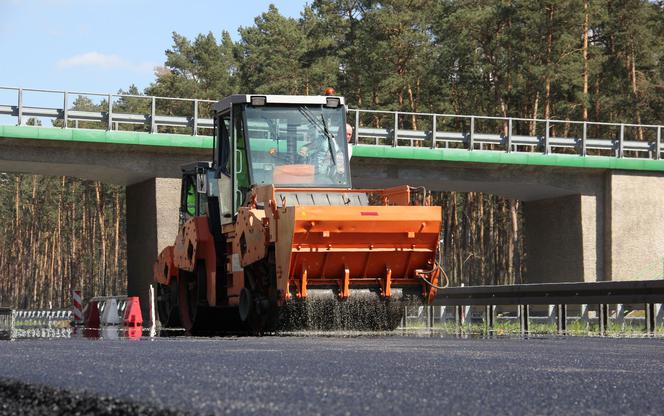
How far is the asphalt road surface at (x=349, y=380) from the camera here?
448 cm

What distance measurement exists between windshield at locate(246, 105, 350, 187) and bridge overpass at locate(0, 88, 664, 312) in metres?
18.0

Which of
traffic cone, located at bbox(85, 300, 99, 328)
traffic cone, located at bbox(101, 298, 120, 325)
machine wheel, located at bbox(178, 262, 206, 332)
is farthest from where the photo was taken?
traffic cone, located at bbox(85, 300, 99, 328)

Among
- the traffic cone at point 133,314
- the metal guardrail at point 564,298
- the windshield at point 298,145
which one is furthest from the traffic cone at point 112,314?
the windshield at point 298,145

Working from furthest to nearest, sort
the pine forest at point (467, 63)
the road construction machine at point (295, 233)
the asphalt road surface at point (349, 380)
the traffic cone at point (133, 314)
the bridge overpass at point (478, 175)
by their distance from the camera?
the pine forest at point (467, 63)
the bridge overpass at point (478, 175)
the traffic cone at point (133, 314)
the road construction machine at point (295, 233)
the asphalt road surface at point (349, 380)

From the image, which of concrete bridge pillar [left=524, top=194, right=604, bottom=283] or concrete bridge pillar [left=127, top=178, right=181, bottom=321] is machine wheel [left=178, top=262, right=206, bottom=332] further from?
concrete bridge pillar [left=524, top=194, right=604, bottom=283]

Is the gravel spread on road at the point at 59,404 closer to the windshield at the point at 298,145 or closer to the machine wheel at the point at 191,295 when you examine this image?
the windshield at the point at 298,145

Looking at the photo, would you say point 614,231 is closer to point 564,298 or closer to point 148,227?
point 148,227

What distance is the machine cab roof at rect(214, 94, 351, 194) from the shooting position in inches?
677

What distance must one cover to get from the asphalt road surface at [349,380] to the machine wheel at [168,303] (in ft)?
34.1

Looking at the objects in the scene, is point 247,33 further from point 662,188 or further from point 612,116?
point 662,188

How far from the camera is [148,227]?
3725 cm

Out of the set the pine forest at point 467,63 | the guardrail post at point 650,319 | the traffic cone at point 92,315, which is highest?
the pine forest at point 467,63

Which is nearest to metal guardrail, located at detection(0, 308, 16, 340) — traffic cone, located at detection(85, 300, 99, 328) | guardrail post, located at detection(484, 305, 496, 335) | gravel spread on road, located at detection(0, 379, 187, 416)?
traffic cone, located at detection(85, 300, 99, 328)

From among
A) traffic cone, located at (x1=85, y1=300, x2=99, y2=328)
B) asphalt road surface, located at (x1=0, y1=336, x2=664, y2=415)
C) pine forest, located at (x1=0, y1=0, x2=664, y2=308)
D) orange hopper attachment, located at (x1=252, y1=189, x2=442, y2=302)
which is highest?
pine forest, located at (x1=0, y1=0, x2=664, y2=308)
